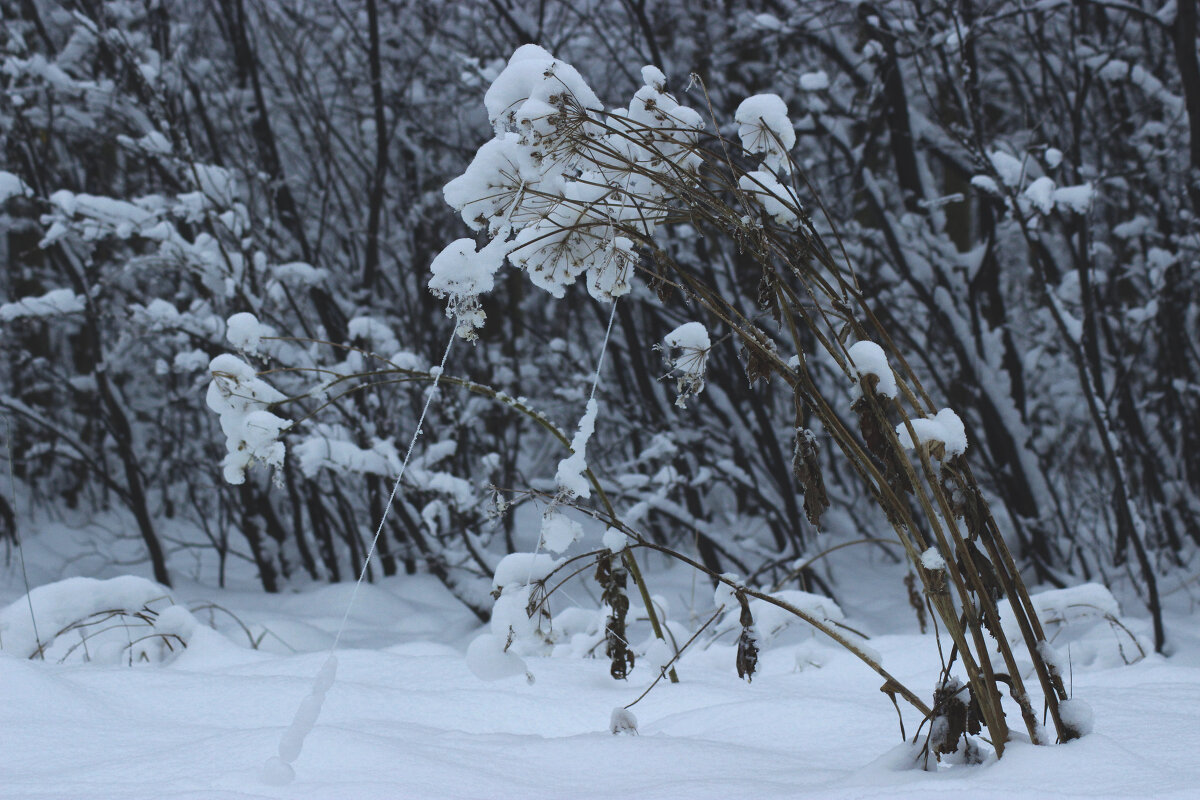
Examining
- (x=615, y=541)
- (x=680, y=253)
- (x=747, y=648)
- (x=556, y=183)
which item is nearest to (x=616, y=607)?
(x=615, y=541)

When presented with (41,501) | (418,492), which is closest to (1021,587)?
(418,492)

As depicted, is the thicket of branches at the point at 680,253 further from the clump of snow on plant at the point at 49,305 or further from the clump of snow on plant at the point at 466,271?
the clump of snow on plant at the point at 466,271

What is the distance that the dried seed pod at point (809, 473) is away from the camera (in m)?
0.98

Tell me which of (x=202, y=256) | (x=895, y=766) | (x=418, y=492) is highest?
(x=202, y=256)

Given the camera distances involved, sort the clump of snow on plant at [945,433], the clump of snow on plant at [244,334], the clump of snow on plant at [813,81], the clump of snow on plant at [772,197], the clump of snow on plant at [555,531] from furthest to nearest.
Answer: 1. the clump of snow on plant at [813,81]
2. the clump of snow on plant at [244,334]
3. the clump of snow on plant at [555,531]
4. the clump of snow on plant at [772,197]
5. the clump of snow on plant at [945,433]

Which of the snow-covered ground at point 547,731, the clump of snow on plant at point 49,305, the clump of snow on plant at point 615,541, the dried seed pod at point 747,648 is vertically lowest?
the snow-covered ground at point 547,731

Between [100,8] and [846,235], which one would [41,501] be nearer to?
[100,8]

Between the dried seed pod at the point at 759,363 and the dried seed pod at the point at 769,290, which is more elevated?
the dried seed pod at the point at 769,290

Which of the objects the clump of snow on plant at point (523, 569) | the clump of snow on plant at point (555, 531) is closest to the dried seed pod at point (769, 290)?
the clump of snow on plant at point (555, 531)

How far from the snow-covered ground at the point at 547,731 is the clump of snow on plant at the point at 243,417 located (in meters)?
0.38

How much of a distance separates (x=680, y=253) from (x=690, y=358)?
352cm

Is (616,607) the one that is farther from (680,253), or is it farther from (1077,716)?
(680,253)

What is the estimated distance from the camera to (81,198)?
3906 millimetres

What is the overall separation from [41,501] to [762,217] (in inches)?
316
